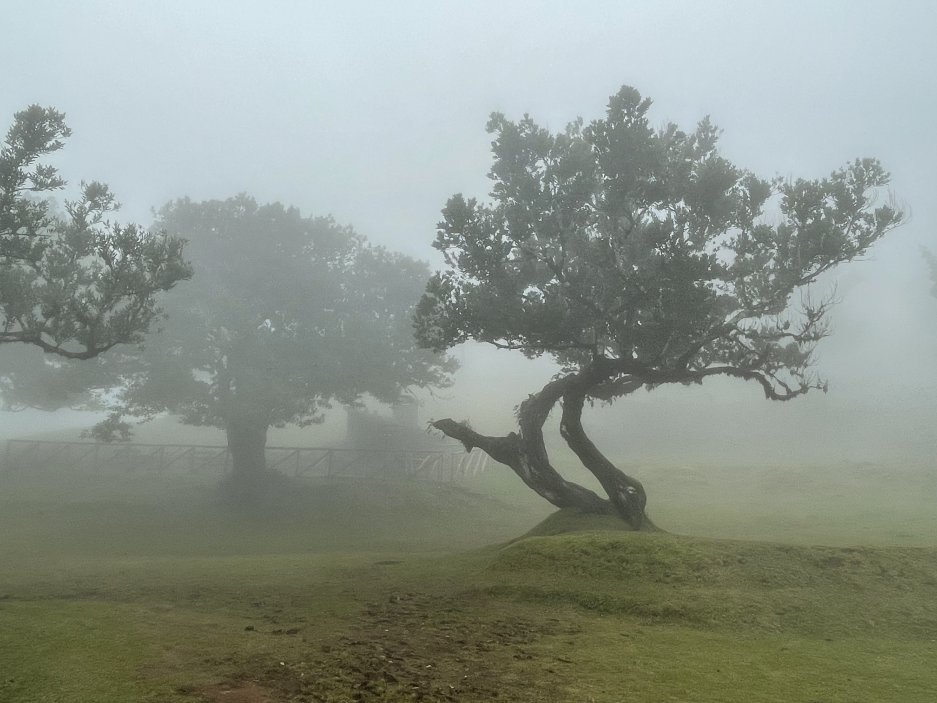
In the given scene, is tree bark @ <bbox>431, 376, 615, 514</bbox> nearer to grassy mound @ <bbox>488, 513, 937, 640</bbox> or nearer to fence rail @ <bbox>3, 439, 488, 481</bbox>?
grassy mound @ <bbox>488, 513, 937, 640</bbox>

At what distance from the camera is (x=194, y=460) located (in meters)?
43.6

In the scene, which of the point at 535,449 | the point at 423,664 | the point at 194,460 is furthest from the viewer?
the point at 194,460

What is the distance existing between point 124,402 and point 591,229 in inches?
1001

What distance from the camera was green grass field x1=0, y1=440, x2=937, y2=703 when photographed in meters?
8.16

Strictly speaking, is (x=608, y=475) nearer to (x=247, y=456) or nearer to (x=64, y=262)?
(x=64, y=262)

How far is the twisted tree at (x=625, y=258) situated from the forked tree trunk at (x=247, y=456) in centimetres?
1626

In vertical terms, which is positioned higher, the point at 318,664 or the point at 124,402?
the point at 124,402

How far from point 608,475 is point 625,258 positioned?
6581 millimetres

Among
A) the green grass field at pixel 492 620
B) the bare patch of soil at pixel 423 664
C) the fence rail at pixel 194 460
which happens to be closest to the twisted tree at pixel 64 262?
the green grass field at pixel 492 620

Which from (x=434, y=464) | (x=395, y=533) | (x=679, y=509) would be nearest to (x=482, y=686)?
(x=395, y=533)

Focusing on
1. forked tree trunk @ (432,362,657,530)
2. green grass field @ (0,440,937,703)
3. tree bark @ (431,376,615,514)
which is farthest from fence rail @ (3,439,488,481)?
forked tree trunk @ (432,362,657,530)

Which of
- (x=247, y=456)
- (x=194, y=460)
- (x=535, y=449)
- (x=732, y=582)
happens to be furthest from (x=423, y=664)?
(x=194, y=460)

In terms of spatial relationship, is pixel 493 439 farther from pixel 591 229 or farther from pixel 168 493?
pixel 168 493

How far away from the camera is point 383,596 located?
529 inches
